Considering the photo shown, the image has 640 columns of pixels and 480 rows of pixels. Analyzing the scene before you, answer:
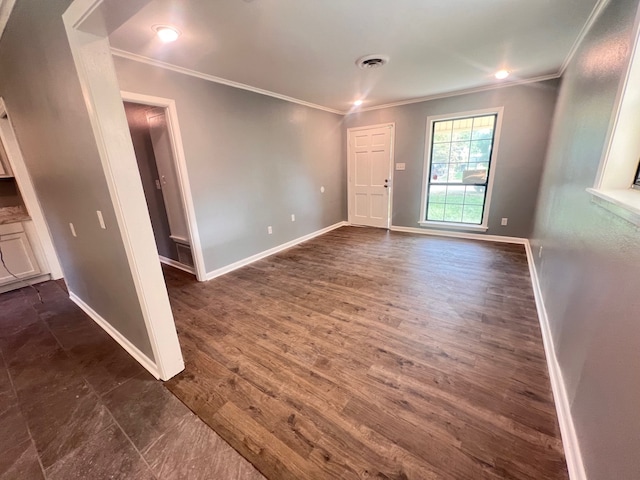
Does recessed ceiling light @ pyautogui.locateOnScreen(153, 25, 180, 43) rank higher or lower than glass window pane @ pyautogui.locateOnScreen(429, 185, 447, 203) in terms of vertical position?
higher

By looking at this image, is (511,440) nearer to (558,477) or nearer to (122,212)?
(558,477)

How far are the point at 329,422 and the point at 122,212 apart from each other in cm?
165

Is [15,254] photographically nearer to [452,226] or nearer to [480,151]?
[452,226]

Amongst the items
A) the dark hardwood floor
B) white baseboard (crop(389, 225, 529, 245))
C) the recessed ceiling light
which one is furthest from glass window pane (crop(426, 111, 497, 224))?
the recessed ceiling light

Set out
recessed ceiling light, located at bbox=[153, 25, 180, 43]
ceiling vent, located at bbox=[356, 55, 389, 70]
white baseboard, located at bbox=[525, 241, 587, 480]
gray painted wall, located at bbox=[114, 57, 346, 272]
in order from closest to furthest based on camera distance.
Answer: white baseboard, located at bbox=[525, 241, 587, 480] → recessed ceiling light, located at bbox=[153, 25, 180, 43] → ceiling vent, located at bbox=[356, 55, 389, 70] → gray painted wall, located at bbox=[114, 57, 346, 272]

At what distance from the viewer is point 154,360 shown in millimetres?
1774

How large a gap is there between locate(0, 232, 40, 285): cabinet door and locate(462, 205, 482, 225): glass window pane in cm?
650

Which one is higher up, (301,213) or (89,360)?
(301,213)

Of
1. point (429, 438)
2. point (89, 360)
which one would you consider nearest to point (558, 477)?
point (429, 438)

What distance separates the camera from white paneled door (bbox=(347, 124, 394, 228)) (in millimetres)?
4957

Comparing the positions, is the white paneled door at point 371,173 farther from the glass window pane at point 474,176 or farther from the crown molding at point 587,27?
the crown molding at point 587,27

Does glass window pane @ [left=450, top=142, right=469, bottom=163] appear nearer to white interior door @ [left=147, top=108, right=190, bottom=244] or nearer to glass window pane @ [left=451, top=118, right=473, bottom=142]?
glass window pane @ [left=451, top=118, right=473, bottom=142]

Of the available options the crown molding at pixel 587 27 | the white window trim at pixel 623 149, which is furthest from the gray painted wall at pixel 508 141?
the white window trim at pixel 623 149

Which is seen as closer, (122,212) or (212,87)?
(122,212)
